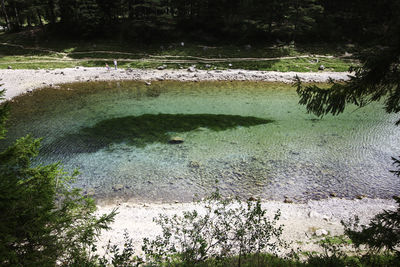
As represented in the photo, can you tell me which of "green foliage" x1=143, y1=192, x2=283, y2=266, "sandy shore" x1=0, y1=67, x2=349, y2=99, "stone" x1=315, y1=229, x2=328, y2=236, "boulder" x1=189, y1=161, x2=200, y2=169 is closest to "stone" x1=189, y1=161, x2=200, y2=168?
"boulder" x1=189, y1=161, x2=200, y2=169

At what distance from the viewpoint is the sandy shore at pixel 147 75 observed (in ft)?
117

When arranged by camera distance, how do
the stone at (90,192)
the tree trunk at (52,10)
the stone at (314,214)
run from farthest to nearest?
the tree trunk at (52,10)
the stone at (90,192)
the stone at (314,214)

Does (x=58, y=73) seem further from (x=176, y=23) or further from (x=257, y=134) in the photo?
(x=257, y=134)

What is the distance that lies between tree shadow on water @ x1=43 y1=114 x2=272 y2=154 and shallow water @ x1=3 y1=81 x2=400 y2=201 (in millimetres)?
94

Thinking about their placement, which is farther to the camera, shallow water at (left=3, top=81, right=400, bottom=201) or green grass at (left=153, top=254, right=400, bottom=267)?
shallow water at (left=3, top=81, right=400, bottom=201)

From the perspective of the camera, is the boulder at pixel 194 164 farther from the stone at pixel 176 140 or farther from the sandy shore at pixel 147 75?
the sandy shore at pixel 147 75

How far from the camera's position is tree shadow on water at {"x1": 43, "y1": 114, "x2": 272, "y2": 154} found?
20641mm

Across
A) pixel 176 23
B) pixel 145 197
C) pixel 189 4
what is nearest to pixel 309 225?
pixel 145 197

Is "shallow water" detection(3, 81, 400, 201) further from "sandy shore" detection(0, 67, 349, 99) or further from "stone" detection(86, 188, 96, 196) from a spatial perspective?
"sandy shore" detection(0, 67, 349, 99)

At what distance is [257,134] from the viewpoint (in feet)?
74.2

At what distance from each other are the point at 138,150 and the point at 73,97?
17.5 meters

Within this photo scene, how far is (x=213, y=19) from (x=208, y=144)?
1592 inches

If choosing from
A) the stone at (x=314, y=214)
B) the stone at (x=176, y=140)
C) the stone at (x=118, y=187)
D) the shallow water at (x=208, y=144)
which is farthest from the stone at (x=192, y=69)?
the stone at (x=314, y=214)

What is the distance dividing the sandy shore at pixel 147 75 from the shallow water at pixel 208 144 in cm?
510
